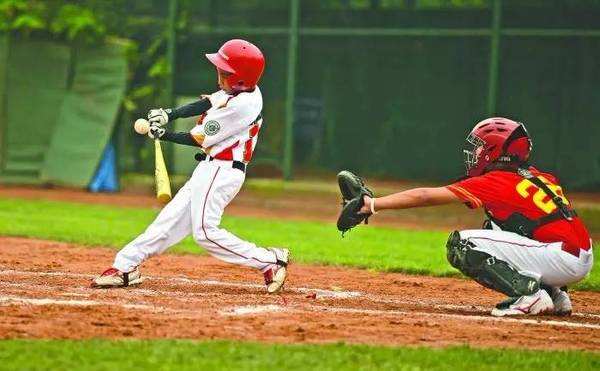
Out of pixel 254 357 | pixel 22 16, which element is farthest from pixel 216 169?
pixel 22 16

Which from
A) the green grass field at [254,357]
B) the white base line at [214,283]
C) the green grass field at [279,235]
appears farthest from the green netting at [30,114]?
the green grass field at [254,357]

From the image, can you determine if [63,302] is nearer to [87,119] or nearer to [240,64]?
[240,64]

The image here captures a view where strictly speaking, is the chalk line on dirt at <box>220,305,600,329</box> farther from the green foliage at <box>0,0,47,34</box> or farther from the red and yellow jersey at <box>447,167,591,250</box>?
the green foliage at <box>0,0,47,34</box>

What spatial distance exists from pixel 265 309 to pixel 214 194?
1.13m

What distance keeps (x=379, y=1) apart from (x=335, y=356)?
42.6 feet

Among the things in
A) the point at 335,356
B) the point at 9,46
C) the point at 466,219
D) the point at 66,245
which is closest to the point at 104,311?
the point at 335,356

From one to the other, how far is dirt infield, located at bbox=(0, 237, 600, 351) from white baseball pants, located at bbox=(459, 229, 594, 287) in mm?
330

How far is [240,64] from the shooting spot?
8711mm

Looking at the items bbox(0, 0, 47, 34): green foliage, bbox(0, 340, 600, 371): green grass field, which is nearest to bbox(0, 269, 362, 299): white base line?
bbox(0, 340, 600, 371): green grass field

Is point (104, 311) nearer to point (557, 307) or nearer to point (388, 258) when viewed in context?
point (557, 307)

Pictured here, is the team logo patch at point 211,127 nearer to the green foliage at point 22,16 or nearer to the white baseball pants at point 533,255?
the white baseball pants at point 533,255

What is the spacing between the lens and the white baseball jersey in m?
8.59

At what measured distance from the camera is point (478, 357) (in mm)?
6418

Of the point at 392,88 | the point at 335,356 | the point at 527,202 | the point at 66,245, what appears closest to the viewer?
the point at 335,356
